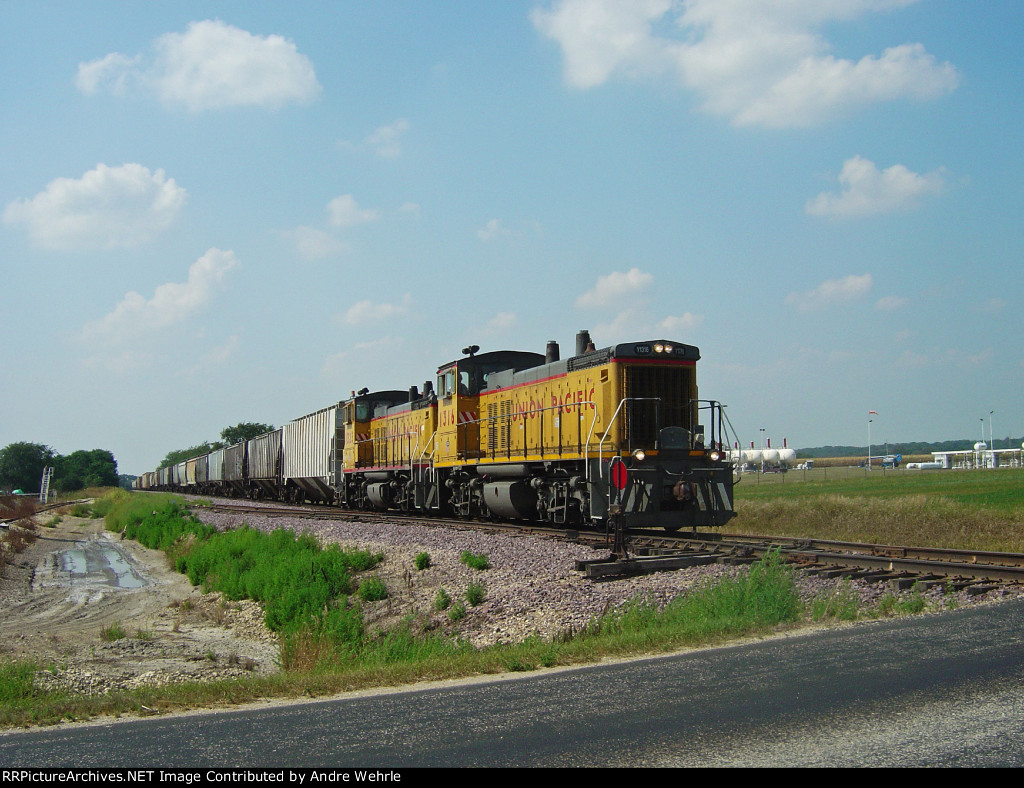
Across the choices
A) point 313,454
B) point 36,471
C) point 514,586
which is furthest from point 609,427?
point 36,471

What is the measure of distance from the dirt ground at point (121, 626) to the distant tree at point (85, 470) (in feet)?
355

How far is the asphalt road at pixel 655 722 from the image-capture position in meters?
4.64

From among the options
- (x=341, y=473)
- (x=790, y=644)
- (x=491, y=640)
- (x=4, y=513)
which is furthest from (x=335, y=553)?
(x=4, y=513)

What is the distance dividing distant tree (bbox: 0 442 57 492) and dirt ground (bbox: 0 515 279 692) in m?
111

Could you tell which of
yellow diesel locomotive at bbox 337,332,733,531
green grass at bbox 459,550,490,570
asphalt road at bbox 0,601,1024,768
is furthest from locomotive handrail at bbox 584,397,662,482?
asphalt road at bbox 0,601,1024,768

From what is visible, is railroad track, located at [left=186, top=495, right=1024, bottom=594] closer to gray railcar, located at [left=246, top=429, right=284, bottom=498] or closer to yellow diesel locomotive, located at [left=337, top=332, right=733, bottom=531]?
yellow diesel locomotive, located at [left=337, top=332, right=733, bottom=531]

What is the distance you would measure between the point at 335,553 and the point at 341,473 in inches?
704

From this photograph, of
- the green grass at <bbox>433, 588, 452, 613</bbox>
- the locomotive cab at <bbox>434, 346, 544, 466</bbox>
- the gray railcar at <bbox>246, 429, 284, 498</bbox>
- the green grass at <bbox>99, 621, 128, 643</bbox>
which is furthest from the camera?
the gray railcar at <bbox>246, 429, 284, 498</bbox>

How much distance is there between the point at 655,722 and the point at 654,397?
11.6 m

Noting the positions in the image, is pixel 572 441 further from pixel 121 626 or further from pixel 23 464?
pixel 23 464

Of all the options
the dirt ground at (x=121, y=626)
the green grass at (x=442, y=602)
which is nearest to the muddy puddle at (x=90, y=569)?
the dirt ground at (x=121, y=626)

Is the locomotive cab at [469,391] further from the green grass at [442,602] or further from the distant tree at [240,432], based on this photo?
the distant tree at [240,432]

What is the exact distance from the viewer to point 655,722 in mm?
5215

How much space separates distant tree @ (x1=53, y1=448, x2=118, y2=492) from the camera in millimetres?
126444
